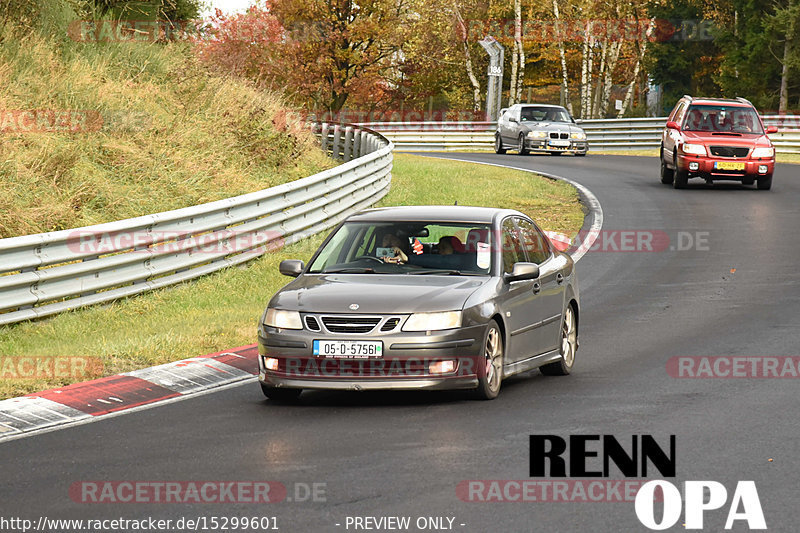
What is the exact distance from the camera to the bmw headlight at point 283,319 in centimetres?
977

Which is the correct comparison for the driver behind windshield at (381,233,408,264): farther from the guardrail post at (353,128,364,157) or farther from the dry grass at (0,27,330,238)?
the guardrail post at (353,128,364,157)

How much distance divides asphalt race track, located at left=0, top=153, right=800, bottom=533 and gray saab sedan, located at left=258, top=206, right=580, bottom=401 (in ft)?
0.90

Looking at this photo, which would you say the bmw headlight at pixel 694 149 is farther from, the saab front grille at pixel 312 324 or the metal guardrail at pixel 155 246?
the saab front grille at pixel 312 324

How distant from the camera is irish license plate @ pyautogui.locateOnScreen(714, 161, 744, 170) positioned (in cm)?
2894

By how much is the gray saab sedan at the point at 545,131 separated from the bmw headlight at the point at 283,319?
3289cm

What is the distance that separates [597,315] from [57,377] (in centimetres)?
642

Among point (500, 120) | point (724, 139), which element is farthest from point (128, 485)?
point (500, 120)

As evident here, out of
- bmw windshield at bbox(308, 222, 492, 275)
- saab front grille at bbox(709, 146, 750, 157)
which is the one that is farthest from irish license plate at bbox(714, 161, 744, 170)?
bmw windshield at bbox(308, 222, 492, 275)

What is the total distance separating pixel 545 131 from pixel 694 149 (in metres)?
13.5

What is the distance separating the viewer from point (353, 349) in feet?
31.4

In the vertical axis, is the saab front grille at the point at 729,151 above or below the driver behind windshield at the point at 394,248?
below

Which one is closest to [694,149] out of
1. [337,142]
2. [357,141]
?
[357,141]

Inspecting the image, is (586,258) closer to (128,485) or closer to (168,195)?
(168,195)

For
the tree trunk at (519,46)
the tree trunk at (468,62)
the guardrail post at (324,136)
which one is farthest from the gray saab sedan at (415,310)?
the tree trunk at (468,62)
